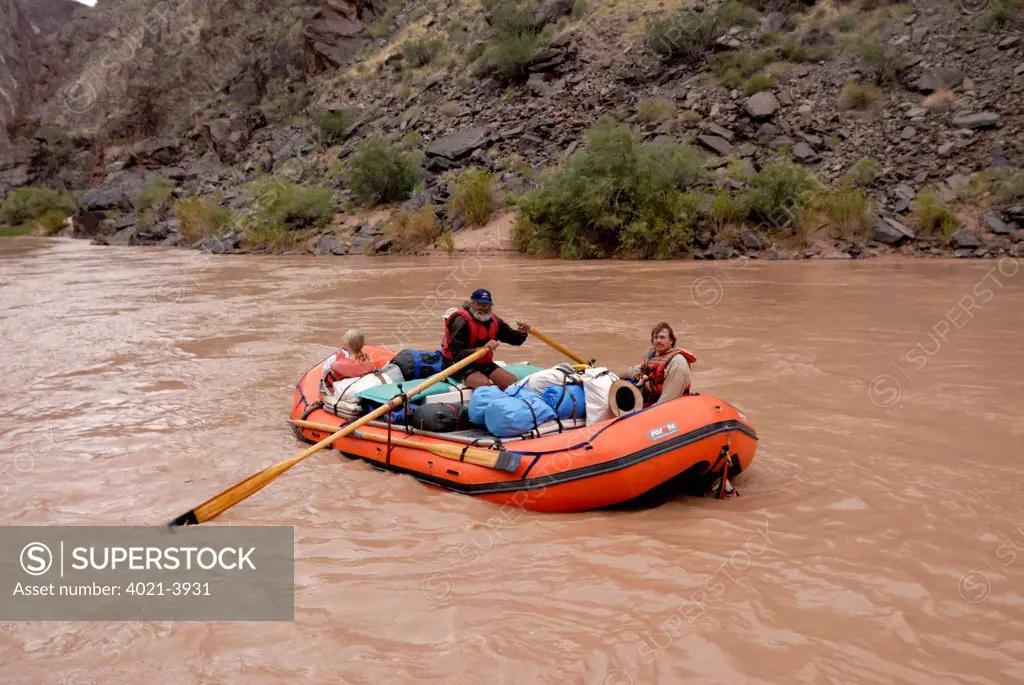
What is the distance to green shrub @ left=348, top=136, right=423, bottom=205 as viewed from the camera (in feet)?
87.0

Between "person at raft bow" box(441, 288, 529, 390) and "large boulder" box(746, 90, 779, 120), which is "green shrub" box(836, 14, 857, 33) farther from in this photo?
"person at raft bow" box(441, 288, 529, 390)

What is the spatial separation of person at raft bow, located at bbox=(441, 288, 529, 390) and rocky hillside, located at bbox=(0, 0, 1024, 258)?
14116 mm

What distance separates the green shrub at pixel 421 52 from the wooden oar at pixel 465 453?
34788 millimetres

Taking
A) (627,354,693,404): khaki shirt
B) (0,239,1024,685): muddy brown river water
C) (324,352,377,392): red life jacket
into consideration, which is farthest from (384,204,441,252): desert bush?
(627,354,693,404): khaki shirt

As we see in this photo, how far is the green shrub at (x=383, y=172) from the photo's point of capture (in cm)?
2653

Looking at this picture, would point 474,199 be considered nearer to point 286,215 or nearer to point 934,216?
point 286,215

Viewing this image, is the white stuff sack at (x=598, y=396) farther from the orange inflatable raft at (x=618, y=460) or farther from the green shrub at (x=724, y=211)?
the green shrub at (x=724, y=211)

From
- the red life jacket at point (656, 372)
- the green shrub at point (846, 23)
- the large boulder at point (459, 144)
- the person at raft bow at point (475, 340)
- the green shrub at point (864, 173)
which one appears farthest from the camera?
the large boulder at point (459, 144)

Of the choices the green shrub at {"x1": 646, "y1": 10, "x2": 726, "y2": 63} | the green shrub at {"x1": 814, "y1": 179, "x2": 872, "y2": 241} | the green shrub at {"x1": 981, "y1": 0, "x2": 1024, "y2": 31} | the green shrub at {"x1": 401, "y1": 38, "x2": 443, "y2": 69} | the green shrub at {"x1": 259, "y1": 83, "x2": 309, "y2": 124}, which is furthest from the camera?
the green shrub at {"x1": 259, "y1": 83, "x2": 309, "y2": 124}

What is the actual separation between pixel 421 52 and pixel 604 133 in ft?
66.6

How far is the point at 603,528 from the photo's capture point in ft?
13.0

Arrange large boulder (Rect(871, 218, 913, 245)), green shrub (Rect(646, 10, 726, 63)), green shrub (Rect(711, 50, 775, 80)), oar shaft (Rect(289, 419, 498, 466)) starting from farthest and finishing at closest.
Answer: green shrub (Rect(646, 10, 726, 63)) < green shrub (Rect(711, 50, 775, 80)) < large boulder (Rect(871, 218, 913, 245)) < oar shaft (Rect(289, 419, 498, 466))

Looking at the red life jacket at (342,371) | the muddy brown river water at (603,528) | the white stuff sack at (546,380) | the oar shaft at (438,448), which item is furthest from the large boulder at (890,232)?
the oar shaft at (438,448)

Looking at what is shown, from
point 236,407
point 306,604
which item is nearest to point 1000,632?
point 306,604
